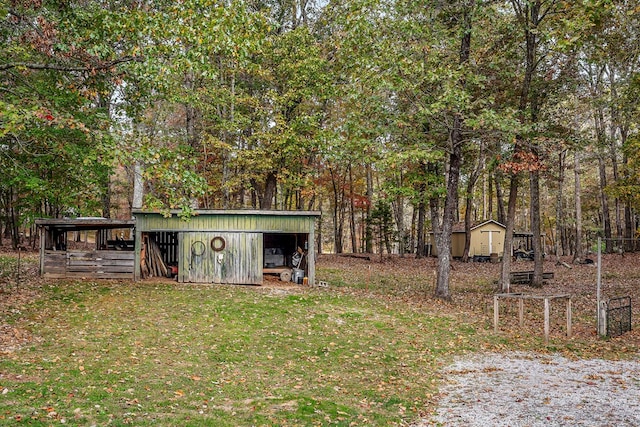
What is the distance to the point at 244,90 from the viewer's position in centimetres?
2700

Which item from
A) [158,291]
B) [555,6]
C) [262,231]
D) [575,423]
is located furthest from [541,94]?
[158,291]

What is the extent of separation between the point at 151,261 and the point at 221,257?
125 inches

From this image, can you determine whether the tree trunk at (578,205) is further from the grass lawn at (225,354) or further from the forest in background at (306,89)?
the grass lawn at (225,354)

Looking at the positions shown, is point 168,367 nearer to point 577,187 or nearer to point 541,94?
point 541,94

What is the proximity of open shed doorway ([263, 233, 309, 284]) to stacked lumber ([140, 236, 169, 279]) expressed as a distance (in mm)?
4295

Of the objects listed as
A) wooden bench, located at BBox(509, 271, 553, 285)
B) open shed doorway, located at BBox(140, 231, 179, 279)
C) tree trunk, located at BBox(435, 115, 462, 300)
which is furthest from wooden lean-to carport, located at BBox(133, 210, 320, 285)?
wooden bench, located at BBox(509, 271, 553, 285)

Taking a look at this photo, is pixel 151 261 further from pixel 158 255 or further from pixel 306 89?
pixel 306 89

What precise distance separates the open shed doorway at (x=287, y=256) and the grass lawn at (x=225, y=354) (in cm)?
243

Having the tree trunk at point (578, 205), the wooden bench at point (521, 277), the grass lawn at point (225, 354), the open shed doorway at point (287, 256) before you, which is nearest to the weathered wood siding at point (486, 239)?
the tree trunk at point (578, 205)

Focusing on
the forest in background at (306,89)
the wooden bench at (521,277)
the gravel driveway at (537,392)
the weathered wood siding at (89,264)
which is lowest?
the gravel driveway at (537,392)

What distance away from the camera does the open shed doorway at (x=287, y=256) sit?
63.0ft

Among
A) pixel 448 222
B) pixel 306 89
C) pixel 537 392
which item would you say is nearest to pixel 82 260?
pixel 448 222

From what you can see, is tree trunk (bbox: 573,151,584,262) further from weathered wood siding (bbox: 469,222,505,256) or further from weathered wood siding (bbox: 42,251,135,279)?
weathered wood siding (bbox: 42,251,135,279)

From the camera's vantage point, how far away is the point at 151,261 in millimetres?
18906
